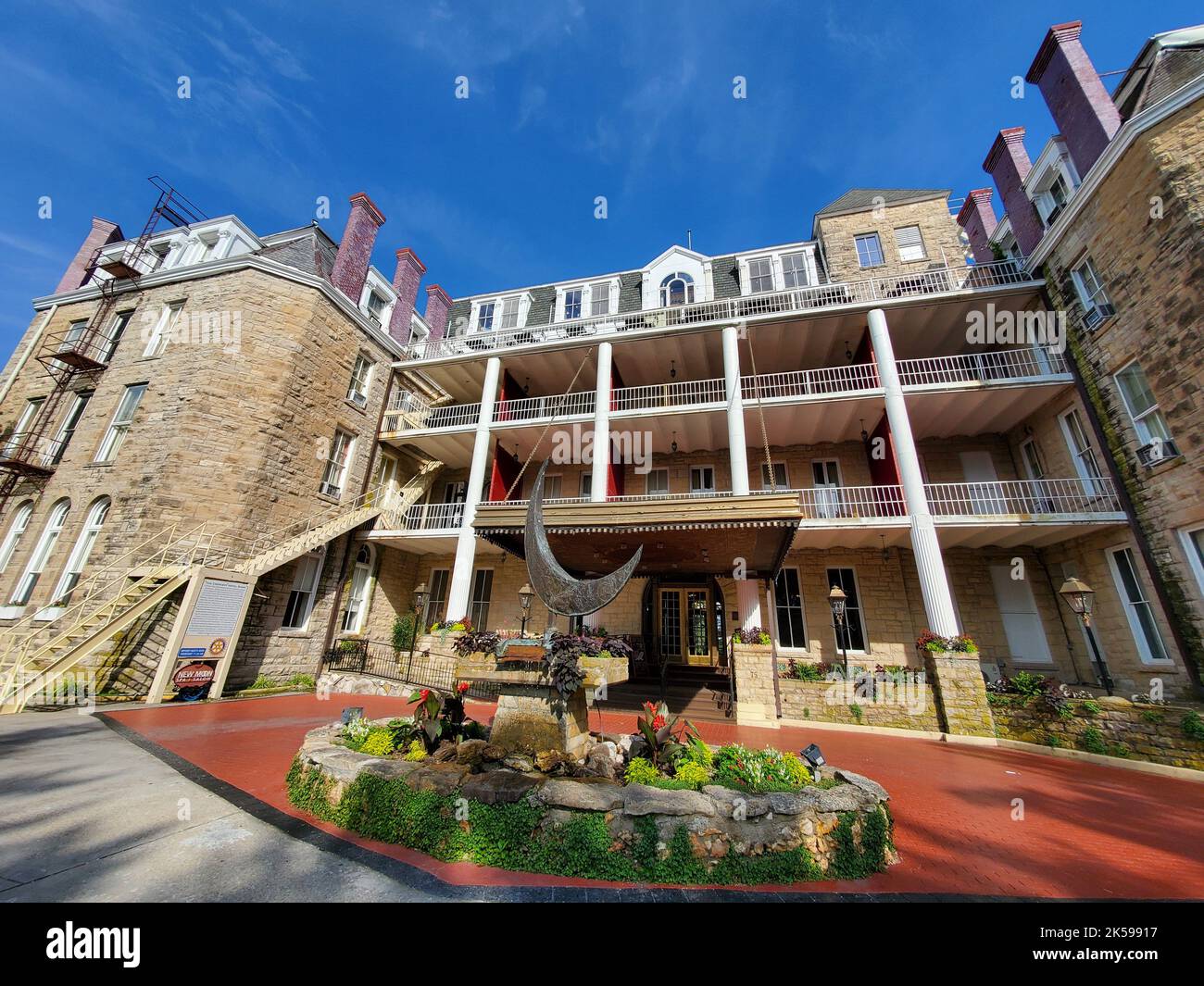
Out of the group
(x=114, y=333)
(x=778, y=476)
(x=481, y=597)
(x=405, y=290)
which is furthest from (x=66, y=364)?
(x=778, y=476)

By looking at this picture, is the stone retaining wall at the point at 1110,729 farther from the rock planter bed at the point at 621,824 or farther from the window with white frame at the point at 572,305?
the window with white frame at the point at 572,305

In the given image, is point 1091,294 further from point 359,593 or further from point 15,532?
point 15,532

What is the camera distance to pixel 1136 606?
9.94 metres

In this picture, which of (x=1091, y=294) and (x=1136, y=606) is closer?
(x=1136, y=606)

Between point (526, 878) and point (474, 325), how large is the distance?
2000cm

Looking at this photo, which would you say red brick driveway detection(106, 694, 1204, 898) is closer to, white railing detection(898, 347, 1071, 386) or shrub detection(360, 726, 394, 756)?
shrub detection(360, 726, 394, 756)

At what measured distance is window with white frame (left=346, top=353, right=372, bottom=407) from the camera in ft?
50.9

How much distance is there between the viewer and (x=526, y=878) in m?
3.29

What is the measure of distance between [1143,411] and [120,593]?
906 inches

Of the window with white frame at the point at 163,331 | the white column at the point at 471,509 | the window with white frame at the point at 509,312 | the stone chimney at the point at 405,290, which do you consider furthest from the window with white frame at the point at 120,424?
the window with white frame at the point at 509,312

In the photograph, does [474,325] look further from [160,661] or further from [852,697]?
[852,697]

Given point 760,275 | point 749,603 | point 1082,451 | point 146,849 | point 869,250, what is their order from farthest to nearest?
point 760,275
point 869,250
point 1082,451
point 749,603
point 146,849

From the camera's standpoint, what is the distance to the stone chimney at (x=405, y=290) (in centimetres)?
1766
